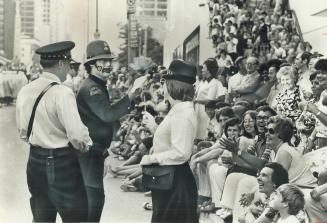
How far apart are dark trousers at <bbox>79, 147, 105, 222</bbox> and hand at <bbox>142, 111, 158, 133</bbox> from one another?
0.47m

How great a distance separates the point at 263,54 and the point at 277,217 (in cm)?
165

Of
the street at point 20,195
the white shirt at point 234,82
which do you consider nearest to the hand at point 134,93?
the street at point 20,195

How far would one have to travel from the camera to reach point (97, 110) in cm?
712

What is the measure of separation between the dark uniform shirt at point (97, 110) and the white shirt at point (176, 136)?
422mm

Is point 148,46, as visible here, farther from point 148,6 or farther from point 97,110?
point 97,110

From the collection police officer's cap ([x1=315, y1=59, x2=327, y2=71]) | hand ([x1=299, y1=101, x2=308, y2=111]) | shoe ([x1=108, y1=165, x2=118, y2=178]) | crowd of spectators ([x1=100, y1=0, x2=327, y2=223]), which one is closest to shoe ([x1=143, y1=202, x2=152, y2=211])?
crowd of spectators ([x1=100, y1=0, x2=327, y2=223])

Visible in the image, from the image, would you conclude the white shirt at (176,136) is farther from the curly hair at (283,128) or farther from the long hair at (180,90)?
the curly hair at (283,128)

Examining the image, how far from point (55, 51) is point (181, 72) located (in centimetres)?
111

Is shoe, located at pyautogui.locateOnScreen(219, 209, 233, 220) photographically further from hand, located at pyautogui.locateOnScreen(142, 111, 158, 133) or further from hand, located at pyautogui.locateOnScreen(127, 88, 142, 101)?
hand, located at pyautogui.locateOnScreen(127, 88, 142, 101)

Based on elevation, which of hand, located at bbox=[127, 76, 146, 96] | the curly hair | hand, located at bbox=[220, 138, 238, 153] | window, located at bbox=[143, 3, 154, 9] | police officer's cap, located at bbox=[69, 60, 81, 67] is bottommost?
hand, located at bbox=[220, 138, 238, 153]

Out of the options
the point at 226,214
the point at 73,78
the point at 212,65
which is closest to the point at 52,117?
the point at 73,78

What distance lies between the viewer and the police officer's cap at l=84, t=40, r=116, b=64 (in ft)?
23.5

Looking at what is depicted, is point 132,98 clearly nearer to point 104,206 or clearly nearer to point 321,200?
point 104,206

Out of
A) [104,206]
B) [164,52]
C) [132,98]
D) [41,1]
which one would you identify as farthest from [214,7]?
[104,206]
